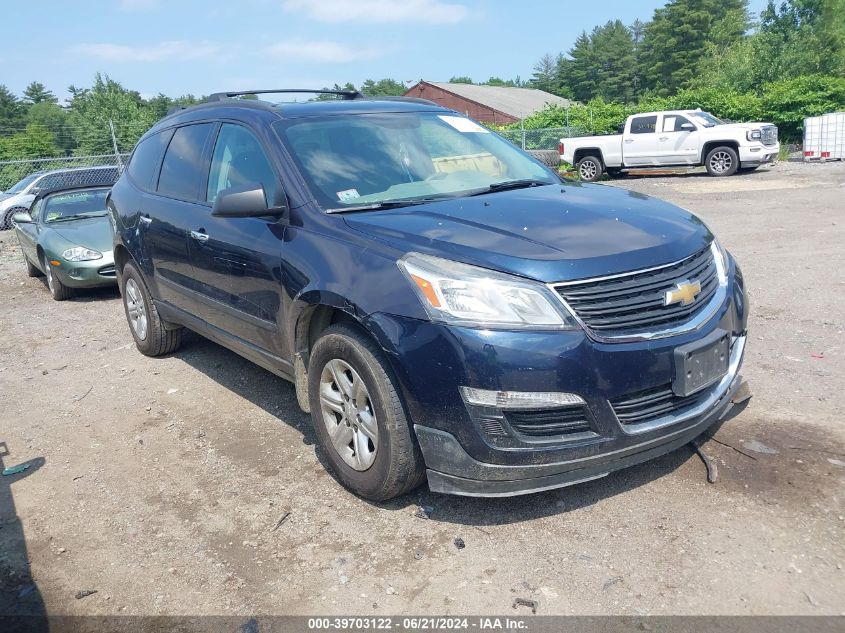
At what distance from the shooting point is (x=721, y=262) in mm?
3615

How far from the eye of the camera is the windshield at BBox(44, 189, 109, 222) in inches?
380

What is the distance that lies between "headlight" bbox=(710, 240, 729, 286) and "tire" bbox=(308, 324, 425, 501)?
5.61ft

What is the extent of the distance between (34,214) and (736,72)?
40831 mm

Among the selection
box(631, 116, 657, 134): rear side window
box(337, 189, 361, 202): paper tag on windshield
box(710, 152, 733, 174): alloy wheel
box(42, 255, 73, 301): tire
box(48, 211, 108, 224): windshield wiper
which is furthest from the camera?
box(631, 116, 657, 134): rear side window

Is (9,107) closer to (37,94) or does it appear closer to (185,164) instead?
(37,94)

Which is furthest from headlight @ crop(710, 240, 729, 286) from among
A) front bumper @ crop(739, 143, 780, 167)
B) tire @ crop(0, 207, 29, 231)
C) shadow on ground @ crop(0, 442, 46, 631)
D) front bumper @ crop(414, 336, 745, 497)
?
tire @ crop(0, 207, 29, 231)

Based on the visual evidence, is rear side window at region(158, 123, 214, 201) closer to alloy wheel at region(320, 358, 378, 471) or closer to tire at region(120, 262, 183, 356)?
tire at region(120, 262, 183, 356)

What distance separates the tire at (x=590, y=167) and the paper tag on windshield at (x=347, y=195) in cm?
1825

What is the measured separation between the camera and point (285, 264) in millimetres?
3691

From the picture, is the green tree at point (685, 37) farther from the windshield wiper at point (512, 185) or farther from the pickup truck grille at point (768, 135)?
the windshield wiper at point (512, 185)

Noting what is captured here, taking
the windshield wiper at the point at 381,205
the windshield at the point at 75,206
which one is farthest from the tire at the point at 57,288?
the windshield wiper at the point at 381,205

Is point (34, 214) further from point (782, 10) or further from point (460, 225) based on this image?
point (782, 10)

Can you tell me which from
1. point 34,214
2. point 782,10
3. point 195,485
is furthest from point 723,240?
point 782,10

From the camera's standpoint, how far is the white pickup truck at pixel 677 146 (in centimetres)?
1875
